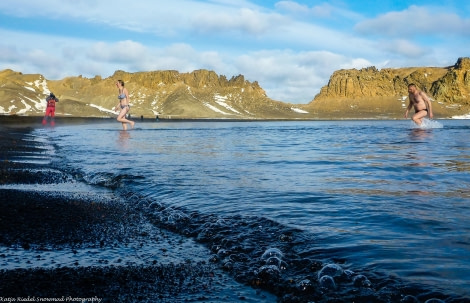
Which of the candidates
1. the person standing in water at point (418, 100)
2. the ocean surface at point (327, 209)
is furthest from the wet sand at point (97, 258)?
the person standing in water at point (418, 100)

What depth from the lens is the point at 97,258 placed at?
163 inches

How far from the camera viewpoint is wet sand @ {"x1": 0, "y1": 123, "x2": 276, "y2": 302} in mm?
3332

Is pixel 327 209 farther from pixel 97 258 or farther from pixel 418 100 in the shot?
pixel 418 100

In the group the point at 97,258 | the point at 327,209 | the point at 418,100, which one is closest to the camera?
the point at 97,258

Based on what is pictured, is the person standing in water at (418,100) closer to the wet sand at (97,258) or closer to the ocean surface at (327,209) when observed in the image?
the ocean surface at (327,209)

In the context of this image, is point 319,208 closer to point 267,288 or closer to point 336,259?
point 336,259

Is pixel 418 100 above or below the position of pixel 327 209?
above

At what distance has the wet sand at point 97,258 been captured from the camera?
3.33 m

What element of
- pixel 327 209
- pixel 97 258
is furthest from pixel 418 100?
pixel 97 258

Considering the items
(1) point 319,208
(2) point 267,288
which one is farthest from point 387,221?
(2) point 267,288

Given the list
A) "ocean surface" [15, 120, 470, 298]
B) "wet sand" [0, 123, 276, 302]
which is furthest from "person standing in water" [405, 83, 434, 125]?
"wet sand" [0, 123, 276, 302]

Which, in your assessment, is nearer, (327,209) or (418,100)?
(327,209)

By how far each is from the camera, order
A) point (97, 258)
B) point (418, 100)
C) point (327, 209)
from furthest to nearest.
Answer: point (418, 100), point (327, 209), point (97, 258)

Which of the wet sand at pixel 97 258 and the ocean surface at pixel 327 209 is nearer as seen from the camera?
the wet sand at pixel 97 258
